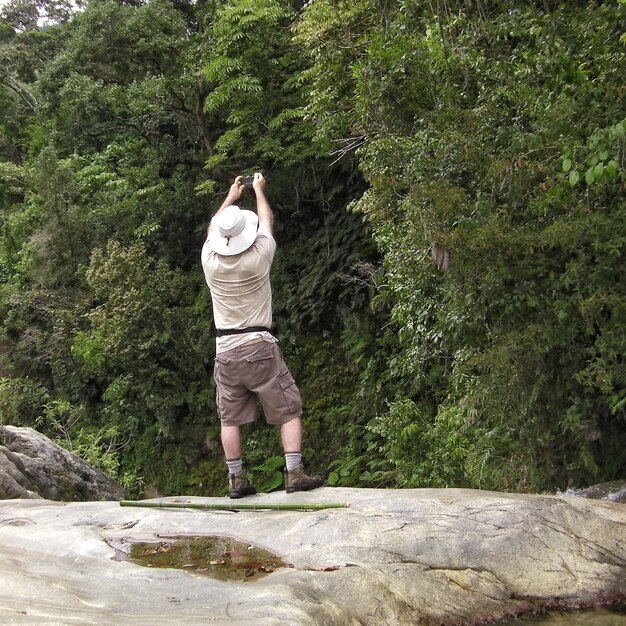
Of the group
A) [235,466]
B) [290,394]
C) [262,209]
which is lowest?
[235,466]

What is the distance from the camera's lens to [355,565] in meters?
3.38

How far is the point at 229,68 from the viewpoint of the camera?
13.7 m

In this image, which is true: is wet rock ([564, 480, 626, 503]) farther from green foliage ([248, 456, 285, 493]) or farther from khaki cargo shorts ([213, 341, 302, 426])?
green foliage ([248, 456, 285, 493])

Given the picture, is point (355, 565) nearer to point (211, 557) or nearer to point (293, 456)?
point (211, 557)

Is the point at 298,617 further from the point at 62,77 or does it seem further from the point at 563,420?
the point at 62,77

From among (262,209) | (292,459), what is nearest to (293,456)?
(292,459)

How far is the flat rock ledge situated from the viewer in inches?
114

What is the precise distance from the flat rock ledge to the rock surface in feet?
5.81

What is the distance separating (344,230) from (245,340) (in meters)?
11.6

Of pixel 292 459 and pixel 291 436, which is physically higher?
pixel 291 436

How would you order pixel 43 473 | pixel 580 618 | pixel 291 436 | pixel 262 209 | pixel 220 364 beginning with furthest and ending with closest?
pixel 43 473, pixel 262 209, pixel 220 364, pixel 291 436, pixel 580 618

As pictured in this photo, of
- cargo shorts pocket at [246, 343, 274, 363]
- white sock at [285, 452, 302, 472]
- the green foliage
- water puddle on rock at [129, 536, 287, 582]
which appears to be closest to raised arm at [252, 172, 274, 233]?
cargo shorts pocket at [246, 343, 274, 363]

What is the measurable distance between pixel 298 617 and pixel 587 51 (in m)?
4.41

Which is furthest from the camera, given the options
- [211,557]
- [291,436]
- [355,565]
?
[291,436]
